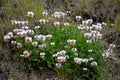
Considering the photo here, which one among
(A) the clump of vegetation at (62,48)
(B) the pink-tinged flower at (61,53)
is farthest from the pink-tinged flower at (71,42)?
(B) the pink-tinged flower at (61,53)

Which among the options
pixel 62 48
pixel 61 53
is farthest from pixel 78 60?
pixel 62 48

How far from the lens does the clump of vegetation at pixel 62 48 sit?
363 cm

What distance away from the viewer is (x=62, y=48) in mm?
3766

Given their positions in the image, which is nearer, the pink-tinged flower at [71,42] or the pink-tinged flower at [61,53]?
the pink-tinged flower at [61,53]

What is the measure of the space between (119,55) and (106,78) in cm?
51

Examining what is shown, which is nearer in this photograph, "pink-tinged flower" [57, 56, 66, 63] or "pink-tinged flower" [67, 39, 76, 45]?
"pink-tinged flower" [57, 56, 66, 63]

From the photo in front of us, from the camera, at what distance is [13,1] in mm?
4699

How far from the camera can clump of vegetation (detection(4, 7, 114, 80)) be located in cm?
363

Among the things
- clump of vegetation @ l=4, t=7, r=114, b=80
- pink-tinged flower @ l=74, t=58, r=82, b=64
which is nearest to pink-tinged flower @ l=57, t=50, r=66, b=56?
clump of vegetation @ l=4, t=7, r=114, b=80

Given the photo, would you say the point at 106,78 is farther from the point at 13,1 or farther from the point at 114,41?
the point at 13,1

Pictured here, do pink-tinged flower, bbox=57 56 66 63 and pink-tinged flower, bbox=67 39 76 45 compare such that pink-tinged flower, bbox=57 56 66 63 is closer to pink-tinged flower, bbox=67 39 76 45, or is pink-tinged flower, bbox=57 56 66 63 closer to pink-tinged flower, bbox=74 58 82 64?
pink-tinged flower, bbox=74 58 82 64

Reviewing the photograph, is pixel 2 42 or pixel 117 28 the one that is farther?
pixel 117 28

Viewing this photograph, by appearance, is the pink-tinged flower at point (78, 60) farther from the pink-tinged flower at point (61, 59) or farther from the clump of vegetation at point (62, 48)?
the pink-tinged flower at point (61, 59)

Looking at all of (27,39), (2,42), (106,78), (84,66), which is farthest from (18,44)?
(106,78)
